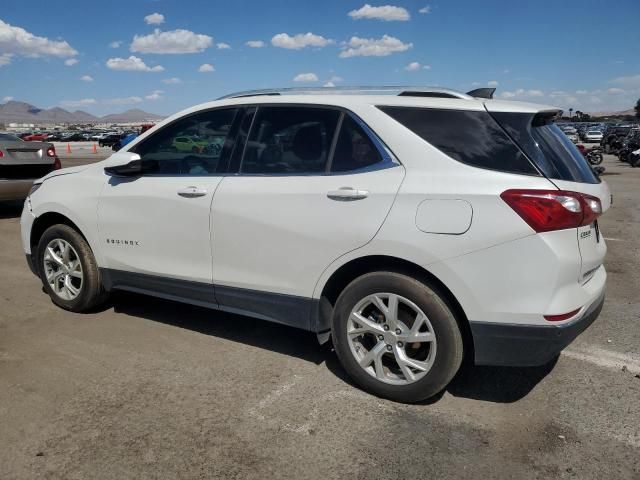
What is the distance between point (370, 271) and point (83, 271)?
2.57 metres

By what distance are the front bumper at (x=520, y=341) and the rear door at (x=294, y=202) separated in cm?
83

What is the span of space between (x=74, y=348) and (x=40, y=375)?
45cm

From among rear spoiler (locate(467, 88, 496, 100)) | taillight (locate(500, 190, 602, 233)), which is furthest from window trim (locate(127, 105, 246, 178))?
taillight (locate(500, 190, 602, 233))

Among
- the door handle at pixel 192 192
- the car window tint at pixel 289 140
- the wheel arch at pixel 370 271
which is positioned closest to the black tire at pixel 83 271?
the door handle at pixel 192 192

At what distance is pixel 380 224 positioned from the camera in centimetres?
310

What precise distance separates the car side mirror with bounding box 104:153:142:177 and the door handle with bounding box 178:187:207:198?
456mm

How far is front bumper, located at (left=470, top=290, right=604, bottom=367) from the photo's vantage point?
2859 mm

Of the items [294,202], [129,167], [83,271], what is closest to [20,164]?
[83,271]

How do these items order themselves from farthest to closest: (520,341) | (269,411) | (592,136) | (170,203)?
A: 1. (592,136)
2. (170,203)
3. (269,411)
4. (520,341)

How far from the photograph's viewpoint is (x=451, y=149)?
3.08 meters

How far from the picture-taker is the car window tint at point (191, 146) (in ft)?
12.8

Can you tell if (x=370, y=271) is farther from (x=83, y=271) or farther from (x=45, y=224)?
(x=45, y=224)

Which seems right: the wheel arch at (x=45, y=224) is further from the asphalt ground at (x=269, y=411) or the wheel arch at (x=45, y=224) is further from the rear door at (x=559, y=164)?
the rear door at (x=559, y=164)

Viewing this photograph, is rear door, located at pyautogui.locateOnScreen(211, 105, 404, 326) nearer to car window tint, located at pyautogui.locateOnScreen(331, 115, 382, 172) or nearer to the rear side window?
car window tint, located at pyautogui.locateOnScreen(331, 115, 382, 172)
